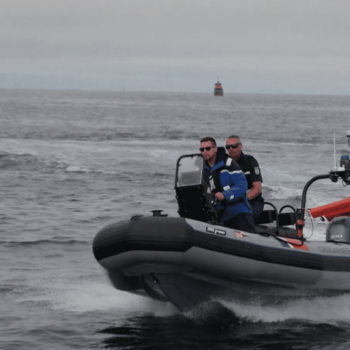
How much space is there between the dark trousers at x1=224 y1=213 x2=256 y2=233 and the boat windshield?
62 cm

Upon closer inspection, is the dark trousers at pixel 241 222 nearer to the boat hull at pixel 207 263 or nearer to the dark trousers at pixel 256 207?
the boat hull at pixel 207 263

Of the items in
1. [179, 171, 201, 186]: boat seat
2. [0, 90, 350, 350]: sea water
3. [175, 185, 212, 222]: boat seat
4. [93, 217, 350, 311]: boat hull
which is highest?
[179, 171, 201, 186]: boat seat

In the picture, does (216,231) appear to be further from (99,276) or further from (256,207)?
(99,276)

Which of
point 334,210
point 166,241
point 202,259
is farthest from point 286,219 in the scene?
point 166,241

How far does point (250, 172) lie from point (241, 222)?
34.1 inches

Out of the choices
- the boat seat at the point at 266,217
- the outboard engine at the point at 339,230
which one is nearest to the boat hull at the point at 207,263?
the outboard engine at the point at 339,230

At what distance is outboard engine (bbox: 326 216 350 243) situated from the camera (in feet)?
24.6

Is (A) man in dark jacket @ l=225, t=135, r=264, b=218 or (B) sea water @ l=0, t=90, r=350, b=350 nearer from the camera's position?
(B) sea water @ l=0, t=90, r=350, b=350

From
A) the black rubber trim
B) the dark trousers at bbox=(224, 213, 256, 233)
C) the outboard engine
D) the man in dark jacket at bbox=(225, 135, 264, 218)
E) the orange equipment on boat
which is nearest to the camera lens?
the black rubber trim

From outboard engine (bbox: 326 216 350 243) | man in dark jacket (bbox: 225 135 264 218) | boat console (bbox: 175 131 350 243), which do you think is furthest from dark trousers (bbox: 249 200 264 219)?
outboard engine (bbox: 326 216 350 243)

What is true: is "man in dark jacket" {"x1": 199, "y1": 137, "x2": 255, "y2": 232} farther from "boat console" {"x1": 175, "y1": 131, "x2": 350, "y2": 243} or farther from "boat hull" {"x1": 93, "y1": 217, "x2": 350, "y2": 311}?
"boat hull" {"x1": 93, "y1": 217, "x2": 350, "y2": 311}

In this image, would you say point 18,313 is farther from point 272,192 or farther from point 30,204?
point 272,192

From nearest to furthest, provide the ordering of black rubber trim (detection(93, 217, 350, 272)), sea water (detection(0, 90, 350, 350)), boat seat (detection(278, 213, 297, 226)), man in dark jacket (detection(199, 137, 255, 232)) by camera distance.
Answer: black rubber trim (detection(93, 217, 350, 272)) → sea water (detection(0, 90, 350, 350)) → man in dark jacket (detection(199, 137, 255, 232)) → boat seat (detection(278, 213, 297, 226))

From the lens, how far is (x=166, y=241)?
6.02 metres
